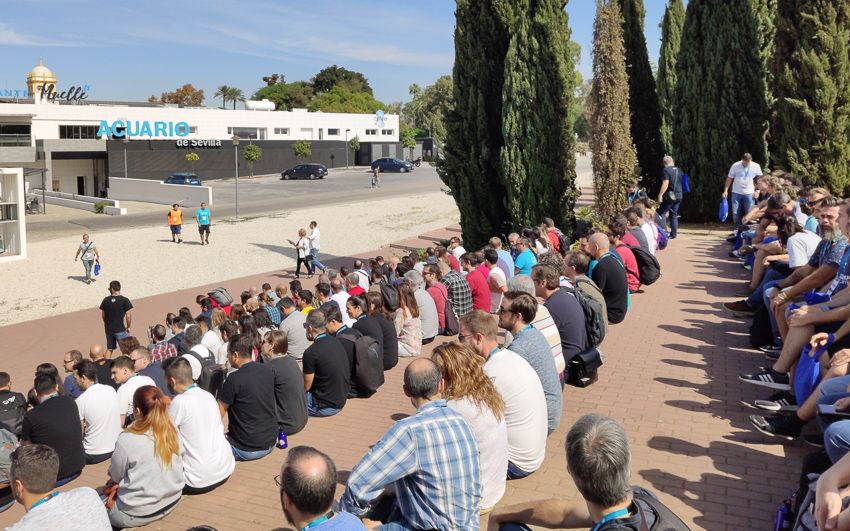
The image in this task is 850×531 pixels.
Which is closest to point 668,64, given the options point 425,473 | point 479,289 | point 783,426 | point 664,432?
point 479,289

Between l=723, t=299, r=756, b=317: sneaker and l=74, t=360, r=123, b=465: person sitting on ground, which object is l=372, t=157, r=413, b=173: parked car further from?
l=74, t=360, r=123, b=465: person sitting on ground

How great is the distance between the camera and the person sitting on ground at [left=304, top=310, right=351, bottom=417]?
24.8ft

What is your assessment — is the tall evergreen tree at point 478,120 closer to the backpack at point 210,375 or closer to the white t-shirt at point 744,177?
the white t-shirt at point 744,177

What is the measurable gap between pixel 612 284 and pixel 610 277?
0.12 metres

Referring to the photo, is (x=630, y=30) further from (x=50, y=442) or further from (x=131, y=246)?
(x=50, y=442)

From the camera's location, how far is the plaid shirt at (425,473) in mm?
3918

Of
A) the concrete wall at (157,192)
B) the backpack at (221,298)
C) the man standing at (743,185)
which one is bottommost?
the backpack at (221,298)

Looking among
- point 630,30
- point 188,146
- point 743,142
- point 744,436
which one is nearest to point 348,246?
point 630,30

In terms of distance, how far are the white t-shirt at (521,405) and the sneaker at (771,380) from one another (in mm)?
2781

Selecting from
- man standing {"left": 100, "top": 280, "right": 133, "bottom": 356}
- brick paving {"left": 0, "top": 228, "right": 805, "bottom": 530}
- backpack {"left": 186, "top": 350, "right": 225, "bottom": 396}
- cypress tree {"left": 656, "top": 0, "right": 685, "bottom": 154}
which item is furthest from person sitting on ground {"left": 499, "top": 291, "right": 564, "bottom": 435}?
cypress tree {"left": 656, "top": 0, "right": 685, "bottom": 154}

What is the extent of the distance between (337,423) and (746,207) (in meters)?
12.1

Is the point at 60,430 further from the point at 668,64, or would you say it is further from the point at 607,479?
the point at 668,64

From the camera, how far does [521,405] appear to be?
5.26 m

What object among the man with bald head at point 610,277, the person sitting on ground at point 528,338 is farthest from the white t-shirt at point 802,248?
the person sitting on ground at point 528,338
